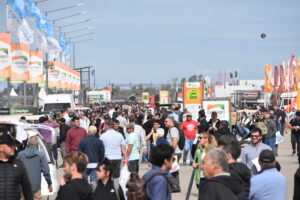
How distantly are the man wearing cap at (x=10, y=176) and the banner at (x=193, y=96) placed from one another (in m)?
25.8

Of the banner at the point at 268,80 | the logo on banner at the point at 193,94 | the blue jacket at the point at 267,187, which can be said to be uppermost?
the banner at the point at 268,80

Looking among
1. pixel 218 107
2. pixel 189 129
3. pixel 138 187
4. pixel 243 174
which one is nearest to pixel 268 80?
pixel 218 107

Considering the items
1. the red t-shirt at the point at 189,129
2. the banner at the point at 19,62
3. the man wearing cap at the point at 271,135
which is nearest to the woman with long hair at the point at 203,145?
the red t-shirt at the point at 189,129

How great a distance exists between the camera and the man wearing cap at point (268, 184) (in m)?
7.57

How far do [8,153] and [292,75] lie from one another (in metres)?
51.4

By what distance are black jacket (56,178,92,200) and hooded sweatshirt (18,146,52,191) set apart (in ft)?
13.5

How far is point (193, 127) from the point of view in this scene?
21.2 meters

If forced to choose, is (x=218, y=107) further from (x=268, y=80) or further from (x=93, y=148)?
(x=268, y=80)

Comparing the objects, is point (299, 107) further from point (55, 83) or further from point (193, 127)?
point (193, 127)

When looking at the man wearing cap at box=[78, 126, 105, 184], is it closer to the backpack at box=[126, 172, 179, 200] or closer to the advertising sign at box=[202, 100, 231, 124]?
the backpack at box=[126, 172, 179, 200]

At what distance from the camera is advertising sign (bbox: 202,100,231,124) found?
26.5 metres

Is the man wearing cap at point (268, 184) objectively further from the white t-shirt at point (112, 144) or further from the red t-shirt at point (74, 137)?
the red t-shirt at point (74, 137)

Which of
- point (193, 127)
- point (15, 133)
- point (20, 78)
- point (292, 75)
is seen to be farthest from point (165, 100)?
point (15, 133)

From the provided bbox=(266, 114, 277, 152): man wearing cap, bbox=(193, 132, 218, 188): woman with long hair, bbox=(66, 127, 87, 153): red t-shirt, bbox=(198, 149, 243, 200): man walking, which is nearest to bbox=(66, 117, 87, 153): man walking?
bbox=(66, 127, 87, 153): red t-shirt
